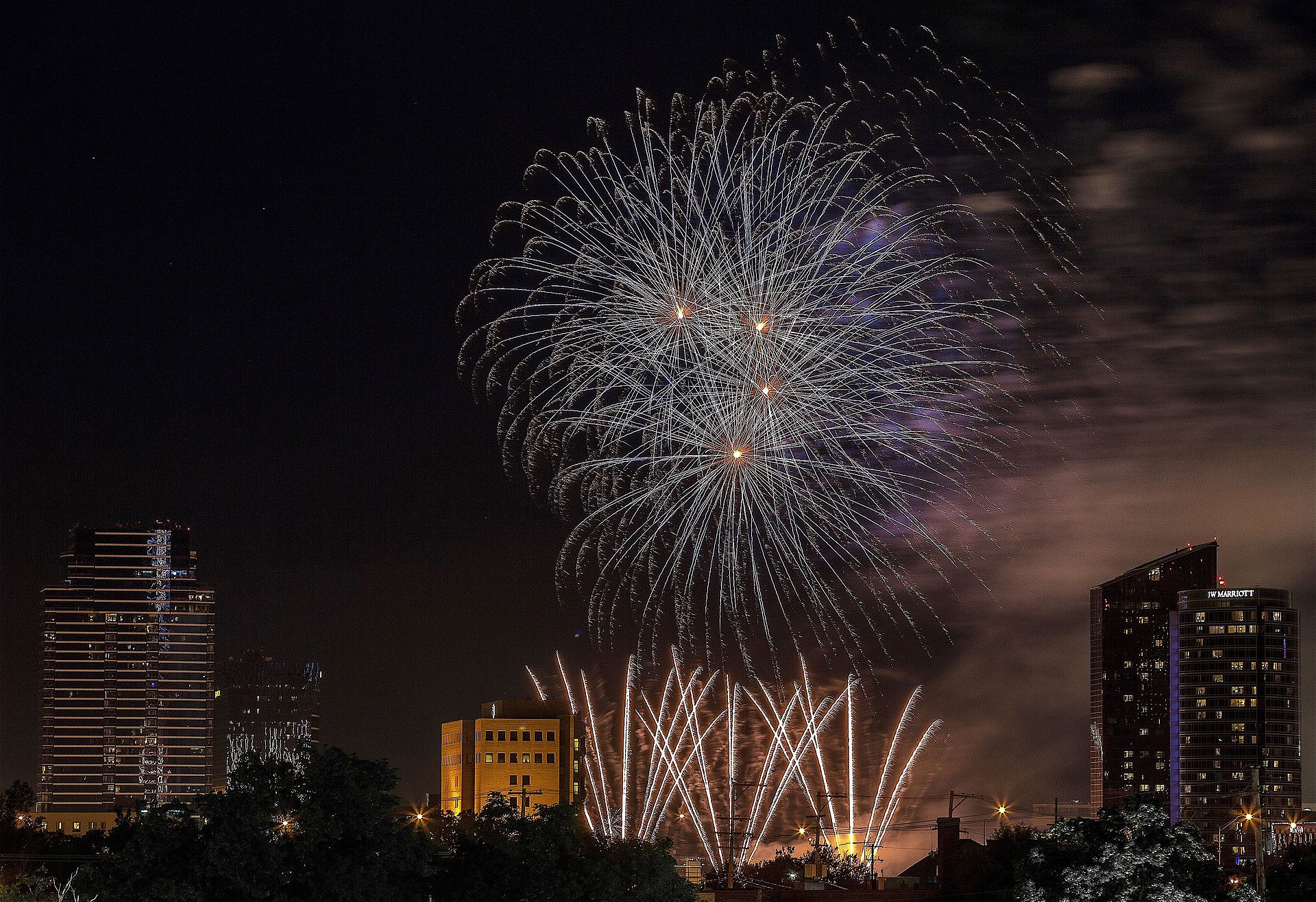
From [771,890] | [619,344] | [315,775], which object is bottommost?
[771,890]

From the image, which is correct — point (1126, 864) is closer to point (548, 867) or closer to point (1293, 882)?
point (1293, 882)

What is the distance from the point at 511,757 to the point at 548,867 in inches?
4775

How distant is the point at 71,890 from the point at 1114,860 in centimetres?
3082

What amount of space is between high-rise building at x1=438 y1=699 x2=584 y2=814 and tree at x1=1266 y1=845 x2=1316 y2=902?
Result: 12044cm

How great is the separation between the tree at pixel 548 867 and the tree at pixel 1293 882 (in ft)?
66.7

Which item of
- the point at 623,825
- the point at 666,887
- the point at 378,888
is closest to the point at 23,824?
the point at 623,825

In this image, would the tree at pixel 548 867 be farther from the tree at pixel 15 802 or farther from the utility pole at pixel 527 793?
the utility pole at pixel 527 793

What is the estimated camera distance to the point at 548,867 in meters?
58.1

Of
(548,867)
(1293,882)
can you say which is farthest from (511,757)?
(1293,882)

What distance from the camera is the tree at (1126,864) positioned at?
5225 centimetres

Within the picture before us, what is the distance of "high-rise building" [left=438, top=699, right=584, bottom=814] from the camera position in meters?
176

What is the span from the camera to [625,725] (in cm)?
9606

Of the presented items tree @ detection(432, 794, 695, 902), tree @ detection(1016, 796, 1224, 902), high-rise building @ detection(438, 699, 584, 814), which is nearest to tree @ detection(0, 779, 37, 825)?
high-rise building @ detection(438, 699, 584, 814)

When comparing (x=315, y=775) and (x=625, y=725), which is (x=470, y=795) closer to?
(x=625, y=725)
